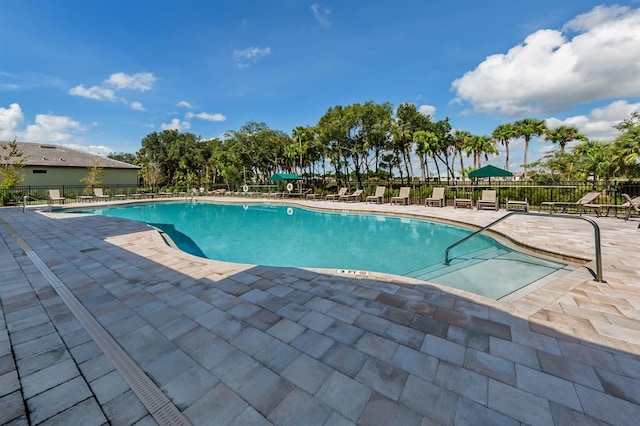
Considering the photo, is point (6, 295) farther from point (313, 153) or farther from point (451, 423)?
point (313, 153)

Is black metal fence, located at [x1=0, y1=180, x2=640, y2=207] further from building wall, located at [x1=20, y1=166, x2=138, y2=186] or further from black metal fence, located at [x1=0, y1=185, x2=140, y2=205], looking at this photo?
building wall, located at [x1=20, y1=166, x2=138, y2=186]

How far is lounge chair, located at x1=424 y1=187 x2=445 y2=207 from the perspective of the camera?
43.3ft

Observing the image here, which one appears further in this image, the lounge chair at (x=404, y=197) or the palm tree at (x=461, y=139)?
the palm tree at (x=461, y=139)

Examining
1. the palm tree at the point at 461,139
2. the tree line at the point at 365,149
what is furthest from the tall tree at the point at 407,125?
the palm tree at the point at 461,139

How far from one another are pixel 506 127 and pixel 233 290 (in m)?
36.8

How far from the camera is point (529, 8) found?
729cm

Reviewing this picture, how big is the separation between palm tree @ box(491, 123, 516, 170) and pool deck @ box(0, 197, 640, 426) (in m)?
32.2

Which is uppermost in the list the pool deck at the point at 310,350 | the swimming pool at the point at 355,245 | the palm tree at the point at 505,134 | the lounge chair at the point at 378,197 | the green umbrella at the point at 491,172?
the palm tree at the point at 505,134

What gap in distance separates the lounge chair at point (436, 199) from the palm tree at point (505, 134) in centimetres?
2329

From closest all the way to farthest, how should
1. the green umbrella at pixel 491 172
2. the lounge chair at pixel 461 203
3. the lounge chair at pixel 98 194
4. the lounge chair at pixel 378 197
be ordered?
the green umbrella at pixel 491 172, the lounge chair at pixel 461 203, the lounge chair at pixel 378 197, the lounge chair at pixel 98 194

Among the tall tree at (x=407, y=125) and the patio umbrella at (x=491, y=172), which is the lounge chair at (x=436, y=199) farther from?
the tall tree at (x=407, y=125)

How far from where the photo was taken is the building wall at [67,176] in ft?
72.0

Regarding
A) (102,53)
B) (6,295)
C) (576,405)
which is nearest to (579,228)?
(576,405)

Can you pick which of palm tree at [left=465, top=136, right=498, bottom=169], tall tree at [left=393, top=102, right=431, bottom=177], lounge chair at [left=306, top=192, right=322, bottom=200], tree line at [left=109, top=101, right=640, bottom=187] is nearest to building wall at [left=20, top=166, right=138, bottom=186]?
tree line at [left=109, top=101, right=640, bottom=187]
